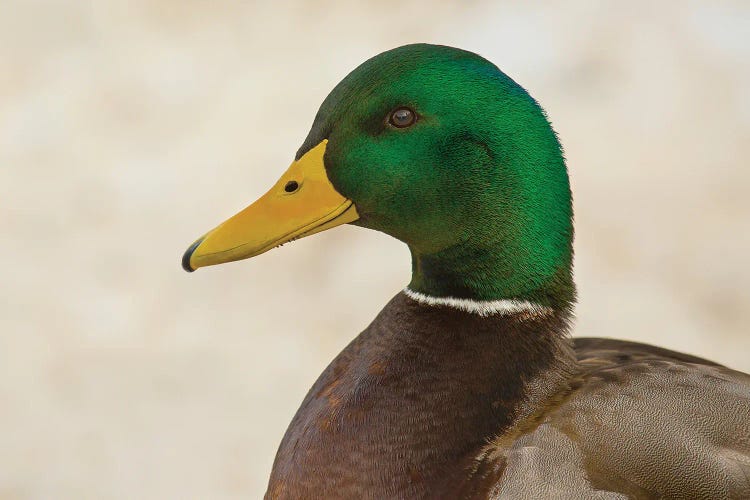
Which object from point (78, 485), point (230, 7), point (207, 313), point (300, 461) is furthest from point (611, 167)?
point (300, 461)

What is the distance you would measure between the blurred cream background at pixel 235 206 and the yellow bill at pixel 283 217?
3.60ft

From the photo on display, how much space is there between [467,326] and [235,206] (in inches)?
66.2

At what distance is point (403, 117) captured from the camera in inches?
52.7

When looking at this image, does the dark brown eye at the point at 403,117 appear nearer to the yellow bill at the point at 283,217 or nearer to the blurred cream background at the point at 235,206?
the yellow bill at the point at 283,217

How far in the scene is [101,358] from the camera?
2.63 meters

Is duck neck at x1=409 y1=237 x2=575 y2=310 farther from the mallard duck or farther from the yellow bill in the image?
the yellow bill

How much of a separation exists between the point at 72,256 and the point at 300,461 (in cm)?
167

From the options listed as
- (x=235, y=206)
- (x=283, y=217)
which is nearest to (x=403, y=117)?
(x=283, y=217)

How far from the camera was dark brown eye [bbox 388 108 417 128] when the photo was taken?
1.34 metres

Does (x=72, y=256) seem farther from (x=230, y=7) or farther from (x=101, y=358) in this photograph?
(x=230, y=7)

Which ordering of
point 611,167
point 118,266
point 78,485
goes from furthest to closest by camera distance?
point 611,167
point 118,266
point 78,485

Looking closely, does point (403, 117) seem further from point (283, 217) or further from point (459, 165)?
point (283, 217)

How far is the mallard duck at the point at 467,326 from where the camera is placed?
50.9 inches

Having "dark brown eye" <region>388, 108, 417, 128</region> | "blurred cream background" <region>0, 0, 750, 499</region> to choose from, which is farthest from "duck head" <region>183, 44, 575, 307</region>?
"blurred cream background" <region>0, 0, 750, 499</region>
